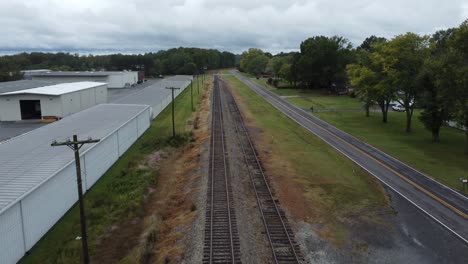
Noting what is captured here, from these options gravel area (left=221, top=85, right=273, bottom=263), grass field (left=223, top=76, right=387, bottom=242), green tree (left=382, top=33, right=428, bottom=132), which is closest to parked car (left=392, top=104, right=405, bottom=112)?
green tree (left=382, top=33, right=428, bottom=132)

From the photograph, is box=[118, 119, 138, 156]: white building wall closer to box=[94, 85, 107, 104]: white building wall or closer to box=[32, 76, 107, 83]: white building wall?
box=[94, 85, 107, 104]: white building wall

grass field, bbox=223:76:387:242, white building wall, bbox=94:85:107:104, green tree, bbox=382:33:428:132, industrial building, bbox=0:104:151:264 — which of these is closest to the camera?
industrial building, bbox=0:104:151:264

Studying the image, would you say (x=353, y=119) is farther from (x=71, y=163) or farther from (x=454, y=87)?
(x=71, y=163)

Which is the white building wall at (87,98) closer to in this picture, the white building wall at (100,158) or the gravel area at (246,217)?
the white building wall at (100,158)

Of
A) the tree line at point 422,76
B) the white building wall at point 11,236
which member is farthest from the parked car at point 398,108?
the white building wall at point 11,236

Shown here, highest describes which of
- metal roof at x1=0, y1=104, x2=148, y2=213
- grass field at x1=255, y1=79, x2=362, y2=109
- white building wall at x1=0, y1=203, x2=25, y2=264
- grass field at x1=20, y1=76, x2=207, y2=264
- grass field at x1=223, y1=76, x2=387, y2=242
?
metal roof at x1=0, y1=104, x2=148, y2=213

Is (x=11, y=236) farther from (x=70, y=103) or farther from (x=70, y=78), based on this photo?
(x=70, y=78)

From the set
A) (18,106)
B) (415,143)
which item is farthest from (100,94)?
(415,143)

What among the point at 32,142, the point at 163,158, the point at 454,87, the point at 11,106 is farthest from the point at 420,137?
the point at 11,106

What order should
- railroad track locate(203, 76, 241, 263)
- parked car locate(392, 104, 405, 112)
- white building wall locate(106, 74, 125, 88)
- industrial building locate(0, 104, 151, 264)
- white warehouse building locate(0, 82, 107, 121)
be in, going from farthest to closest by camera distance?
white building wall locate(106, 74, 125, 88)
parked car locate(392, 104, 405, 112)
white warehouse building locate(0, 82, 107, 121)
railroad track locate(203, 76, 241, 263)
industrial building locate(0, 104, 151, 264)
